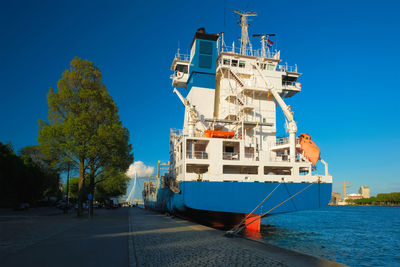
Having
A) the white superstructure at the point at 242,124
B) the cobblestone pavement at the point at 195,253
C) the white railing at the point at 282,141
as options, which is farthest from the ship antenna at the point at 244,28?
the cobblestone pavement at the point at 195,253

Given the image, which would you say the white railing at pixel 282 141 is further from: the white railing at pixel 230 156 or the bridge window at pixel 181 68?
the bridge window at pixel 181 68

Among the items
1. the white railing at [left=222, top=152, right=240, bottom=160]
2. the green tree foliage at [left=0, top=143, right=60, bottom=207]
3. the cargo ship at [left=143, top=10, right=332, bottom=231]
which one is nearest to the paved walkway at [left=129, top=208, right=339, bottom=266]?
the cargo ship at [left=143, top=10, right=332, bottom=231]

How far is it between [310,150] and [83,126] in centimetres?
1650

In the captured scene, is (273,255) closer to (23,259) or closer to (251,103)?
(23,259)

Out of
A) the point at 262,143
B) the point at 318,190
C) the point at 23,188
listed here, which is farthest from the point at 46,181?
the point at 318,190

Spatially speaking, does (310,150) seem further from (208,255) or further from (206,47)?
(208,255)

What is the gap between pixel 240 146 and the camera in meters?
19.1

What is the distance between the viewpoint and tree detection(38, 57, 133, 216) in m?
23.0

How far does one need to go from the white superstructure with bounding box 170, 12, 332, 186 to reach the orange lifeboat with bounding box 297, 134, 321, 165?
14.2 inches

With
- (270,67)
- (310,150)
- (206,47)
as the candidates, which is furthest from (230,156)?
(270,67)

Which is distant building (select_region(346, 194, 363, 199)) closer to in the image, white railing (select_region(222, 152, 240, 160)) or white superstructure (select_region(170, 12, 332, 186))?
white superstructure (select_region(170, 12, 332, 186))

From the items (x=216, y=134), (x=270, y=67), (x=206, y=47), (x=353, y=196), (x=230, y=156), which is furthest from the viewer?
(x=353, y=196)

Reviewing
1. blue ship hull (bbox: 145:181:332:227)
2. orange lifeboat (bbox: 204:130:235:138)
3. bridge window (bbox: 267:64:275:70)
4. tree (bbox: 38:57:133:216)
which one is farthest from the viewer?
bridge window (bbox: 267:64:275:70)

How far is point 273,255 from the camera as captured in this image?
29.7 ft
